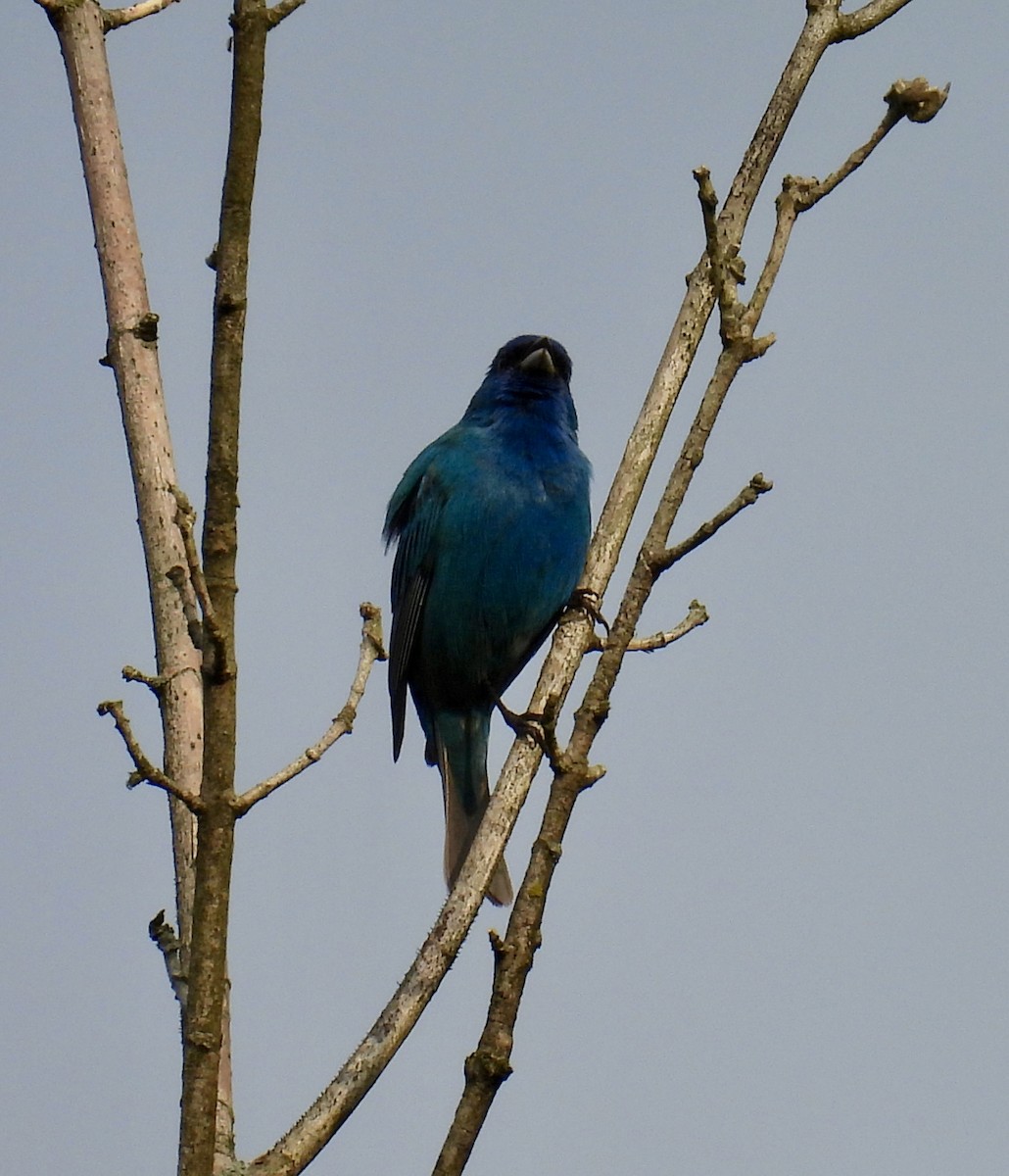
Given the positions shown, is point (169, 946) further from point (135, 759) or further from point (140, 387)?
point (140, 387)

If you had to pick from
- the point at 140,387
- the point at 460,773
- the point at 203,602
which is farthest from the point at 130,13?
the point at 460,773

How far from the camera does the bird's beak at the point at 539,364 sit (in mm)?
7473

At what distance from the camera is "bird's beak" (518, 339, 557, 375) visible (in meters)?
7.47

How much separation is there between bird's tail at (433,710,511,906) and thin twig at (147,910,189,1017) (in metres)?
3.23

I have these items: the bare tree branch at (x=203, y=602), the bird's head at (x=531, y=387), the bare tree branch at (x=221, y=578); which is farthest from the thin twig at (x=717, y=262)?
the bird's head at (x=531, y=387)

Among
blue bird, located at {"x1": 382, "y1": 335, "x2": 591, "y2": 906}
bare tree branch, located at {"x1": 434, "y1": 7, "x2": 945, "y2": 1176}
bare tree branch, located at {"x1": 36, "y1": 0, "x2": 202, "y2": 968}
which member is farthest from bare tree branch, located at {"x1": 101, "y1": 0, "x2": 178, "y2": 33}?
blue bird, located at {"x1": 382, "y1": 335, "x2": 591, "y2": 906}

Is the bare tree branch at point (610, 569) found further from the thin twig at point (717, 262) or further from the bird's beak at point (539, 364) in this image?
the bird's beak at point (539, 364)

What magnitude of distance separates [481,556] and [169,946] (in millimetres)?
3578

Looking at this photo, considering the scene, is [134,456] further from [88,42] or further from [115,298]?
[88,42]

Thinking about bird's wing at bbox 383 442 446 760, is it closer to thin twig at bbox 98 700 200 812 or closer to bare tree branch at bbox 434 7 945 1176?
bare tree branch at bbox 434 7 945 1176

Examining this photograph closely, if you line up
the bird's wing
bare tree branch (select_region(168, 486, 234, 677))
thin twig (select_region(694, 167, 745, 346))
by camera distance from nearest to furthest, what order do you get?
1. bare tree branch (select_region(168, 486, 234, 677))
2. thin twig (select_region(694, 167, 745, 346))
3. the bird's wing

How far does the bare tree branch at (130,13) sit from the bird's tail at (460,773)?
11.5 ft

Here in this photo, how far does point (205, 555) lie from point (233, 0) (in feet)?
3.37

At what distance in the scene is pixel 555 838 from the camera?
3.27m
